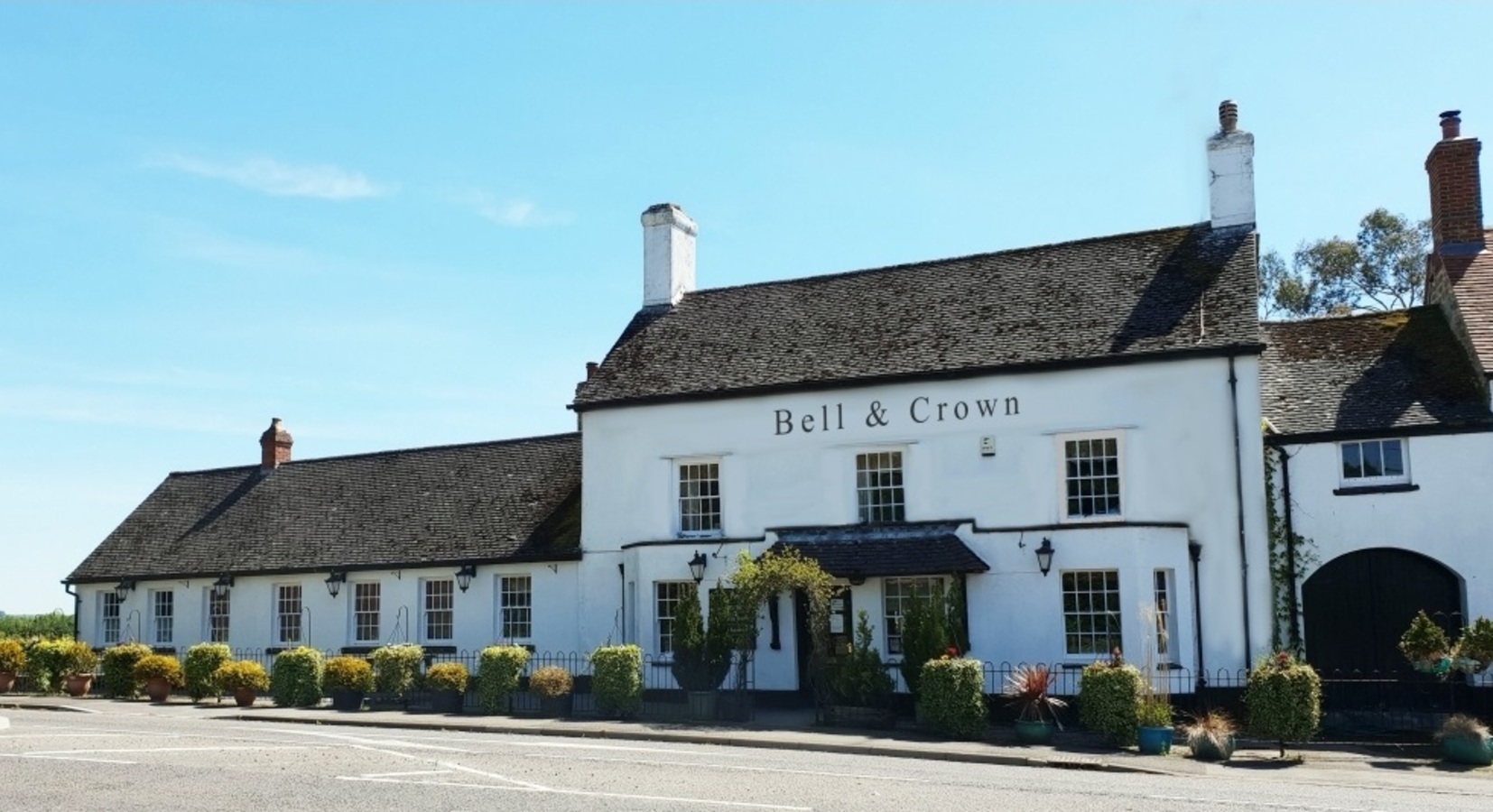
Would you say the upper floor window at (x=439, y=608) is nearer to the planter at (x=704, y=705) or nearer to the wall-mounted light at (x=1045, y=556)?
the planter at (x=704, y=705)

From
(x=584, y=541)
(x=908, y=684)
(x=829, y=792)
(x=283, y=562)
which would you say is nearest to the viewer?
(x=829, y=792)

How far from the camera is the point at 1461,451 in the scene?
22844mm

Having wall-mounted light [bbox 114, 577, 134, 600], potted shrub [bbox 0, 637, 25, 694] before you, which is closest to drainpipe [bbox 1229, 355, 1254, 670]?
wall-mounted light [bbox 114, 577, 134, 600]

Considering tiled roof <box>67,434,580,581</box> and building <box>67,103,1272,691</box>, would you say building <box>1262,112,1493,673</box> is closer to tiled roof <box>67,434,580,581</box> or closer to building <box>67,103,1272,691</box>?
building <box>67,103,1272,691</box>

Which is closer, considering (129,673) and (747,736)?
(747,736)

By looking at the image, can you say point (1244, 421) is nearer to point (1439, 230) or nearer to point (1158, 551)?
point (1158, 551)

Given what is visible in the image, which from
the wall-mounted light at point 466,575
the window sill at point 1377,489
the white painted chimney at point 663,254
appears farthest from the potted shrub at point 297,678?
the window sill at point 1377,489

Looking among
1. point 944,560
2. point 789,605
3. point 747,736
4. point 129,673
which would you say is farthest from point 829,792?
point 129,673

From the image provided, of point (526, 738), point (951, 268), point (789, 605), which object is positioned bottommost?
point (526, 738)

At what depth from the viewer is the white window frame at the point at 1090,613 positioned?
75.7 ft

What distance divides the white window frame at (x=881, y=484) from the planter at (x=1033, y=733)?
5581 mm

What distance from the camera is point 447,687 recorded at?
2570 centimetres

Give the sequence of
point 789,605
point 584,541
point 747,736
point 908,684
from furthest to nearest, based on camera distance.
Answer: point 584,541 → point 789,605 → point 908,684 → point 747,736

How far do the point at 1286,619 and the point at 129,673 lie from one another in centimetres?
2334
